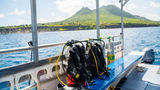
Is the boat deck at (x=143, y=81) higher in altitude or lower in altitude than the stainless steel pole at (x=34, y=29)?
lower

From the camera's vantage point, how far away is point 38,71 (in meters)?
1.80

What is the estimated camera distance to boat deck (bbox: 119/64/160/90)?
286cm

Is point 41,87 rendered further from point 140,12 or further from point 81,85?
point 140,12

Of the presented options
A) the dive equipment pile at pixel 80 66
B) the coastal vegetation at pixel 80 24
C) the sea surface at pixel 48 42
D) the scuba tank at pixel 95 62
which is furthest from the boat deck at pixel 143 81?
the coastal vegetation at pixel 80 24

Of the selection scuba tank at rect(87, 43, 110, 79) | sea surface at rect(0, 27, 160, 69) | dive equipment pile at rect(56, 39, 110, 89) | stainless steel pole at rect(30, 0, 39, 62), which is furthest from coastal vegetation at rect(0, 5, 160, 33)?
scuba tank at rect(87, 43, 110, 79)

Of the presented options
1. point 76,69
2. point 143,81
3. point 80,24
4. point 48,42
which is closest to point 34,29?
point 76,69

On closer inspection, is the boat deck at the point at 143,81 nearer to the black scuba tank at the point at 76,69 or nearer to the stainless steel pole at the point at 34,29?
the black scuba tank at the point at 76,69

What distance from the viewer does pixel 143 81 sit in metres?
3.15

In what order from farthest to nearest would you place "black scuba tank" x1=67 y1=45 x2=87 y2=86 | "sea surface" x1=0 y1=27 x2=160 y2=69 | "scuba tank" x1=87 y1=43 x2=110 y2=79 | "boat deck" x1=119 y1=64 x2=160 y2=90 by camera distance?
"sea surface" x1=0 y1=27 x2=160 y2=69, "boat deck" x1=119 y1=64 x2=160 y2=90, "scuba tank" x1=87 y1=43 x2=110 y2=79, "black scuba tank" x1=67 y1=45 x2=87 y2=86

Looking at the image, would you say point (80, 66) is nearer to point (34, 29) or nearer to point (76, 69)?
point (76, 69)

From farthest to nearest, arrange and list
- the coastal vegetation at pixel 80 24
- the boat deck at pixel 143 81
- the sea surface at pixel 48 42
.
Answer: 1. the sea surface at pixel 48 42
2. the coastal vegetation at pixel 80 24
3. the boat deck at pixel 143 81

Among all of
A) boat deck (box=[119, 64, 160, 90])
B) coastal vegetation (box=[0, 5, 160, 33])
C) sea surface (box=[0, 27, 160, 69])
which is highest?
coastal vegetation (box=[0, 5, 160, 33])

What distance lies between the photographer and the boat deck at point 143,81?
2.86 m

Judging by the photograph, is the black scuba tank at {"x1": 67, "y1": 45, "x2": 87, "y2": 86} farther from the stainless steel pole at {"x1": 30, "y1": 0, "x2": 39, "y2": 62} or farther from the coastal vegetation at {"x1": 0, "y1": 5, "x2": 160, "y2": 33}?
the coastal vegetation at {"x1": 0, "y1": 5, "x2": 160, "y2": 33}
